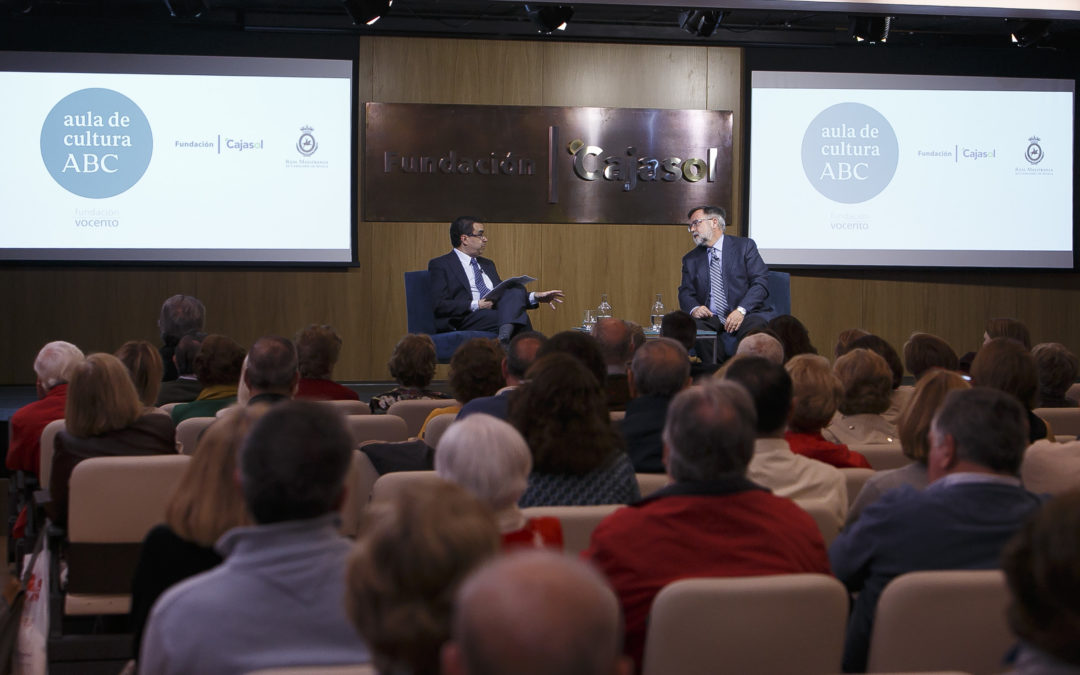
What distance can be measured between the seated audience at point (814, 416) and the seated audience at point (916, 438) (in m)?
0.32

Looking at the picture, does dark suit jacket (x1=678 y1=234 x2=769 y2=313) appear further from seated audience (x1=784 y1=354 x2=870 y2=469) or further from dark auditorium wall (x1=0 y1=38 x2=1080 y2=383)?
seated audience (x1=784 y1=354 x2=870 y2=469)

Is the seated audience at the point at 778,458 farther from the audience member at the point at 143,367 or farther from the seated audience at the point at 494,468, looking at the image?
the audience member at the point at 143,367

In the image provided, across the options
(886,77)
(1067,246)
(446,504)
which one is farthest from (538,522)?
(1067,246)

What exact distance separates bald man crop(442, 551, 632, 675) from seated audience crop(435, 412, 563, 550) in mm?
1043

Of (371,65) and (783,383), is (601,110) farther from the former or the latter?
(783,383)

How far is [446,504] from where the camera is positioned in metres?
1.20

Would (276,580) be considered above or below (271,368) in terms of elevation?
below

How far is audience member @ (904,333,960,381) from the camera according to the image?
4199mm

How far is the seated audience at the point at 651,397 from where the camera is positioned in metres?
3.22

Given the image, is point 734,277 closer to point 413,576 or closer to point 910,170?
point 910,170

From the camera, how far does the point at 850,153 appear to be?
366 inches

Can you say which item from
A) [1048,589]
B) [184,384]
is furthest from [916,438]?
[184,384]

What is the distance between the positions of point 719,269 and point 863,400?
4.15m

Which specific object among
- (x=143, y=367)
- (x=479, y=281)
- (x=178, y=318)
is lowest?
(x=143, y=367)
